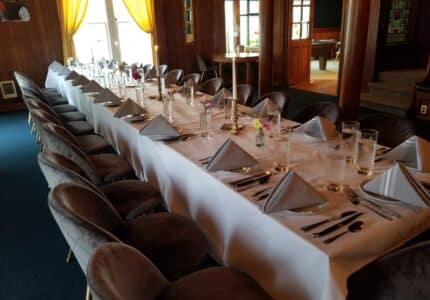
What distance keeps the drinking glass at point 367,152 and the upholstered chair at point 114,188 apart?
1127mm

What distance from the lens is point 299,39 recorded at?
7949mm

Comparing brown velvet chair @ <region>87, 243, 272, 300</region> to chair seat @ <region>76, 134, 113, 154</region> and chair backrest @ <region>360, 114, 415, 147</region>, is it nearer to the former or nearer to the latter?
chair backrest @ <region>360, 114, 415, 147</region>

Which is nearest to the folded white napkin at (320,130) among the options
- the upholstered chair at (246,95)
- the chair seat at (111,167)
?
the chair seat at (111,167)

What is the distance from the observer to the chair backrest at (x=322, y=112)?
2.68m

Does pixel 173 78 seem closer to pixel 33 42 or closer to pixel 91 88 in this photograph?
pixel 91 88

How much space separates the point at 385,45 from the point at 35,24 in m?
6.39

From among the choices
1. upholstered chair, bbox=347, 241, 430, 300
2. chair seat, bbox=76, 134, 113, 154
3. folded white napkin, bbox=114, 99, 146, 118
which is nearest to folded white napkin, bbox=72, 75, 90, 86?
chair seat, bbox=76, 134, 113, 154

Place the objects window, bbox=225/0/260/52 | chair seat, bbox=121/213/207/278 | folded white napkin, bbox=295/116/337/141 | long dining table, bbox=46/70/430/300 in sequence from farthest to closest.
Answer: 1. window, bbox=225/0/260/52
2. folded white napkin, bbox=295/116/337/141
3. chair seat, bbox=121/213/207/278
4. long dining table, bbox=46/70/430/300

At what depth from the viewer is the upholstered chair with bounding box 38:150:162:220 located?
1651mm

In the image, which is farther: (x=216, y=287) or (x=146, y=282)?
(x=216, y=287)

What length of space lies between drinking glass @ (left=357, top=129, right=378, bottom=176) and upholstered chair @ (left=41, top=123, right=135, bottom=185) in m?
1.57

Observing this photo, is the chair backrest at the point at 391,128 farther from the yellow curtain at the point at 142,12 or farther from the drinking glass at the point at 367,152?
the yellow curtain at the point at 142,12

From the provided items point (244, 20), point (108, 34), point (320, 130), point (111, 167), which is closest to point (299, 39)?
point (244, 20)

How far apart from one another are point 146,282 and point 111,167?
158 cm
